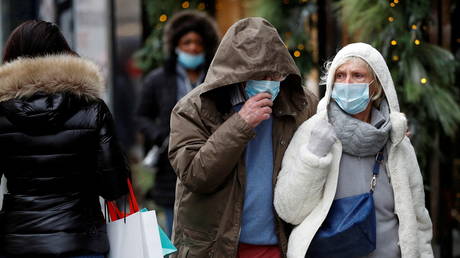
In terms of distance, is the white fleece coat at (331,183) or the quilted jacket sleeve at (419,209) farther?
the quilted jacket sleeve at (419,209)

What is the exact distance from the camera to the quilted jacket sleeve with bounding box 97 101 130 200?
3611mm

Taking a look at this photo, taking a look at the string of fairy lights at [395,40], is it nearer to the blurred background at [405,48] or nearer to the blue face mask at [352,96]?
the blurred background at [405,48]

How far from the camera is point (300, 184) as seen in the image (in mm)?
3383

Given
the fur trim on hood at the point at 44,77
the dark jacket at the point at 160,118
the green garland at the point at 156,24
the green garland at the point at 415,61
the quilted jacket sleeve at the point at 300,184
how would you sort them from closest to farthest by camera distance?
the quilted jacket sleeve at the point at 300,184 < the fur trim on hood at the point at 44,77 < the green garland at the point at 415,61 < the dark jacket at the point at 160,118 < the green garland at the point at 156,24

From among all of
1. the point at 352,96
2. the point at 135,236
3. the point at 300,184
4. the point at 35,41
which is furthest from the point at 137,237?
the point at 352,96

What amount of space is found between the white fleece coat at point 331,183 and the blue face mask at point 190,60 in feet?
8.26

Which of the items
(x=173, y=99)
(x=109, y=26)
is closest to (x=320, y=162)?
(x=173, y=99)

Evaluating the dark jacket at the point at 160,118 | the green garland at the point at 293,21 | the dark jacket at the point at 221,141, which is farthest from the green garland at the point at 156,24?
the dark jacket at the point at 221,141

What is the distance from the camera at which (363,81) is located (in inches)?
140

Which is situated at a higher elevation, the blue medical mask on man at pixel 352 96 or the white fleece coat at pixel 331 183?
the blue medical mask on man at pixel 352 96

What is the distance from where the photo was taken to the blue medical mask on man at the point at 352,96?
350cm

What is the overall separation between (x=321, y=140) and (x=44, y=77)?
1.31m

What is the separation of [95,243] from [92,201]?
210mm

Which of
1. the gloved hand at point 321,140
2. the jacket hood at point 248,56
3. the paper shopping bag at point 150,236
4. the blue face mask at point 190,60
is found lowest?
the paper shopping bag at point 150,236
